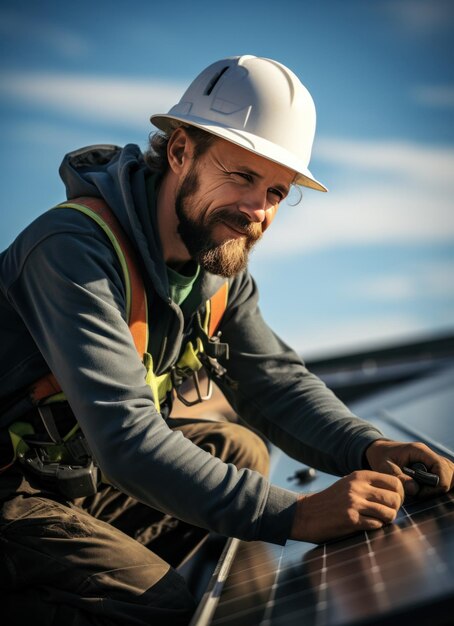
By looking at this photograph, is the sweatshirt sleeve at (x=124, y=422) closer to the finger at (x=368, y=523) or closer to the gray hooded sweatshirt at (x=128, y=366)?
the gray hooded sweatshirt at (x=128, y=366)

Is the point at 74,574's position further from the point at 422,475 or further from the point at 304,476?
the point at 304,476

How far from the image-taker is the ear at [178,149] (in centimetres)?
302

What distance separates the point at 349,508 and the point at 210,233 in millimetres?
1228

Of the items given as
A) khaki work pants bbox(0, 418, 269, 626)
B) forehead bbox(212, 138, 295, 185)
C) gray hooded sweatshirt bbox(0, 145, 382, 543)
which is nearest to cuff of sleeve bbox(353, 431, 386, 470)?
gray hooded sweatshirt bbox(0, 145, 382, 543)

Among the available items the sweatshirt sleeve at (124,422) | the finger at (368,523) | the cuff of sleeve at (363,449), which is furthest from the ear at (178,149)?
the finger at (368,523)

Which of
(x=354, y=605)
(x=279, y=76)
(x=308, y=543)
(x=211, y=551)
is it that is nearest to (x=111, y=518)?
(x=211, y=551)

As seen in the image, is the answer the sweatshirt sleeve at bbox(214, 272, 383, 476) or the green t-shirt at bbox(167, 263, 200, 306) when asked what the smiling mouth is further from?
the sweatshirt sleeve at bbox(214, 272, 383, 476)

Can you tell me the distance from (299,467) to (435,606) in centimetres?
275

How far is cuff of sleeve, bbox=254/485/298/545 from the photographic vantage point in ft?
6.98

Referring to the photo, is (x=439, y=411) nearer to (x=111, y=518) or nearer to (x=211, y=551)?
(x=211, y=551)

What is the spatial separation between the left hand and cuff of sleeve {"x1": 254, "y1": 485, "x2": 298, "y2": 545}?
0.46m

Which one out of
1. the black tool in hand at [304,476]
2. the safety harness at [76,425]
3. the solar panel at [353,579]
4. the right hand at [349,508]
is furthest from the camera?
the black tool in hand at [304,476]

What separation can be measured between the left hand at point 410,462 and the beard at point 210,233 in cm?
90

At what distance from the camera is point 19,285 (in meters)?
2.49
